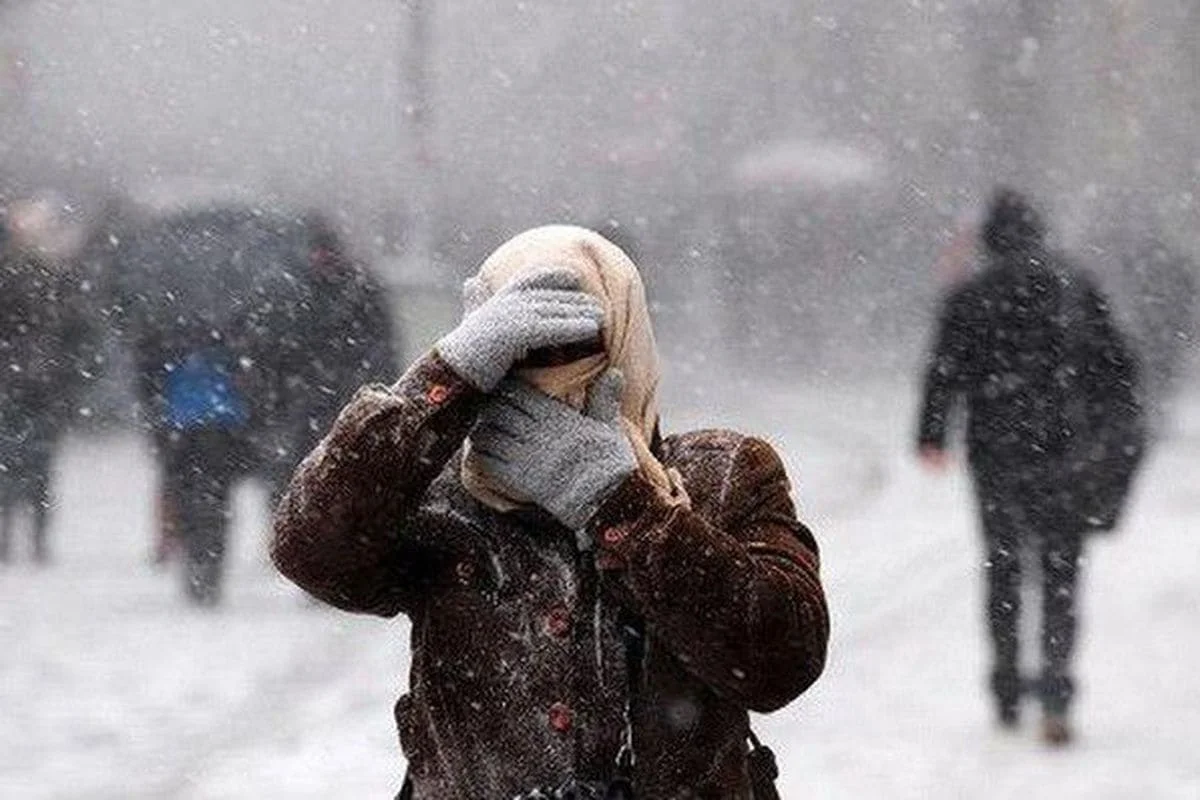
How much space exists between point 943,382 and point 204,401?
105 inches

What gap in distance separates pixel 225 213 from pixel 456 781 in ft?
19.2

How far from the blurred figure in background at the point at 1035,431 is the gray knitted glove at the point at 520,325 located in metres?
3.40

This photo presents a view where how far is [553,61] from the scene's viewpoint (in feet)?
41.2

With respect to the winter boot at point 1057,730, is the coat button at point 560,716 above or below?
below

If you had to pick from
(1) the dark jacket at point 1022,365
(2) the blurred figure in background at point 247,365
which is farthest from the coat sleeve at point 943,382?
(2) the blurred figure in background at point 247,365

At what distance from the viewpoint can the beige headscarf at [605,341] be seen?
6.73 ft

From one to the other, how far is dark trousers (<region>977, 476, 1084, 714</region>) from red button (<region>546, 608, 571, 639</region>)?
10.8 ft

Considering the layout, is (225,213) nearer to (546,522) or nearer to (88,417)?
(88,417)

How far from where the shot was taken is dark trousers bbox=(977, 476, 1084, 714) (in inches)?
208

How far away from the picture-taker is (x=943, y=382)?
17.5 ft

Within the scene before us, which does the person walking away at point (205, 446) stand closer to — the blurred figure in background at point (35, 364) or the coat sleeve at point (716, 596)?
the blurred figure in background at point (35, 364)

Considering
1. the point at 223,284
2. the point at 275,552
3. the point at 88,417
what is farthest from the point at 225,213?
the point at 275,552

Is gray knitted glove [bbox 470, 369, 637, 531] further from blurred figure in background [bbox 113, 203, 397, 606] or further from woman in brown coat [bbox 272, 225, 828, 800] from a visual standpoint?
blurred figure in background [bbox 113, 203, 397, 606]

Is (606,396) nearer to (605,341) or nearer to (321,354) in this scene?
(605,341)
